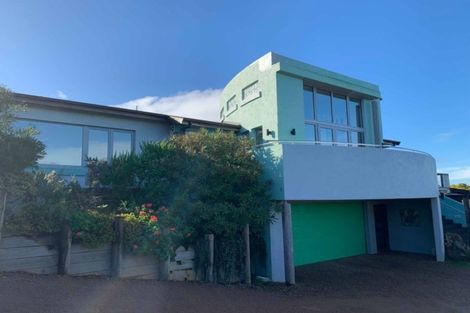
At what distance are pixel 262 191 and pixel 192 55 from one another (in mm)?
8480

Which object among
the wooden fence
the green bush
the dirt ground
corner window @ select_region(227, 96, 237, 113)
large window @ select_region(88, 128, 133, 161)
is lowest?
the dirt ground

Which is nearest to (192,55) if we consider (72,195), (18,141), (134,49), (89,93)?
(134,49)

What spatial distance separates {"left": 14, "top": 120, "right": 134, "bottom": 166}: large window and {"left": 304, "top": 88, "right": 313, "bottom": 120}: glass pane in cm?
741

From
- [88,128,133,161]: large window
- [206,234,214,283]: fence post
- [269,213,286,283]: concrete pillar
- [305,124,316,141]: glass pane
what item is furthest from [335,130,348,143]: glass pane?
[88,128,133,161]: large window

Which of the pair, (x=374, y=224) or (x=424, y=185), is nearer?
(x=424, y=185)

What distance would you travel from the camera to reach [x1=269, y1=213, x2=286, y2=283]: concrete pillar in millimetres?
10530

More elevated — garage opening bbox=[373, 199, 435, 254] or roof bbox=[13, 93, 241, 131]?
roof bbox=[13, 93, 241, 131]

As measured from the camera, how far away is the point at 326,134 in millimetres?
14531

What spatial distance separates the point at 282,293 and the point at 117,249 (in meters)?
4.45

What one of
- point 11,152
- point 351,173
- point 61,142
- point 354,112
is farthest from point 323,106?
point 11,152

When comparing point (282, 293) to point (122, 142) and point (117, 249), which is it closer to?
point (117, 249)

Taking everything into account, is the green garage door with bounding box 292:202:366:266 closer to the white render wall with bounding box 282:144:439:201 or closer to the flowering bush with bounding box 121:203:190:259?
the white render wall with bounding box 282:144:439:201

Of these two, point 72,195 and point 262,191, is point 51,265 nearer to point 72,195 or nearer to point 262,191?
point 72,195

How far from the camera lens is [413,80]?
54.5ft
